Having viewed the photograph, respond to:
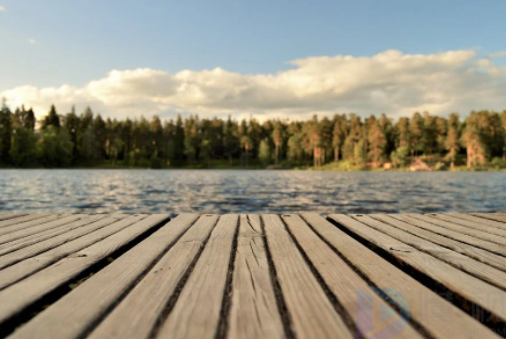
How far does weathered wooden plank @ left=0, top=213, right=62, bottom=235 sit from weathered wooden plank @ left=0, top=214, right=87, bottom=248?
13cm

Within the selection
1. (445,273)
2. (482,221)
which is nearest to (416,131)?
(482,221)

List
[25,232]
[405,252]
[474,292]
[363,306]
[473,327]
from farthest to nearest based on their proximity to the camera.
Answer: [25,232] < [405,252] < [474,292] < [363,306] < [473,327]

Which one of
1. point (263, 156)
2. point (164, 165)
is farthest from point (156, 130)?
point (263, 156)

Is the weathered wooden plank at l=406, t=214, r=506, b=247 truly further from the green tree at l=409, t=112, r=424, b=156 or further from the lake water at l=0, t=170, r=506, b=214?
the green tree at l=409, t=112, r=424, b=156

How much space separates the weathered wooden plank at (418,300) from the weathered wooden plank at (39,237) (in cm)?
280

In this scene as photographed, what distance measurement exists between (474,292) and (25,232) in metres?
4.03

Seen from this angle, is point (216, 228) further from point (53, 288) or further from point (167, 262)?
point (53, 288)

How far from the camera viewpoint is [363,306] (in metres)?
1.57

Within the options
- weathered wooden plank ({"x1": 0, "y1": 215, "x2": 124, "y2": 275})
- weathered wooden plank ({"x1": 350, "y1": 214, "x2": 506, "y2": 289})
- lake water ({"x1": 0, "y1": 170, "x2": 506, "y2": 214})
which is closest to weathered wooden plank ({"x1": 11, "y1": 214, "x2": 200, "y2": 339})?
weathered wooden plank ({"x1": 0, "y1": 215, "x2": 124, "y2": 275})

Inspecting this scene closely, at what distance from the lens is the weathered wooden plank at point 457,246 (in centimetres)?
235

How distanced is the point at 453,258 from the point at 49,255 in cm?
317

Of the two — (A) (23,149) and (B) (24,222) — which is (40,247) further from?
(A) (23,149)

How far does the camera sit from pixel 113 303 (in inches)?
61.8

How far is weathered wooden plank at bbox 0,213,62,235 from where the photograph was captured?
3.57 meters
